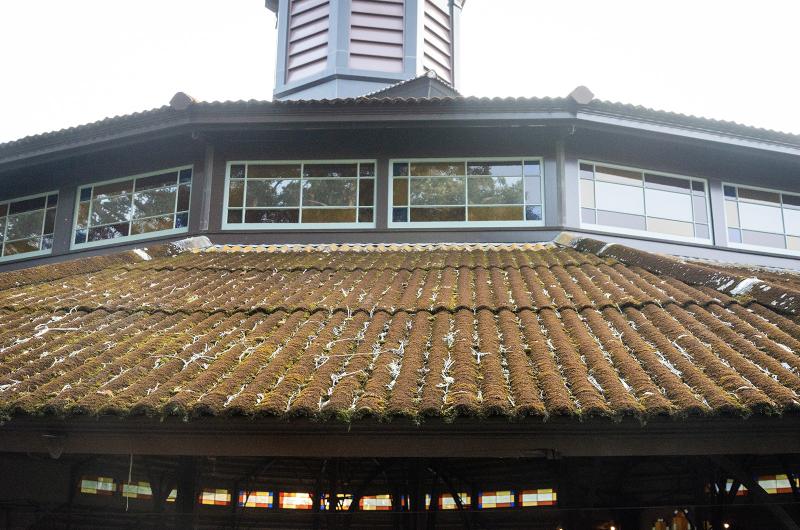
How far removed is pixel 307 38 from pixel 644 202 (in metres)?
9.15

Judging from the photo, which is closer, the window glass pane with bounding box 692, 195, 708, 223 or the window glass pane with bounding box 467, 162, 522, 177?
the window glass pane with bounding box 467, 162, 522, 177

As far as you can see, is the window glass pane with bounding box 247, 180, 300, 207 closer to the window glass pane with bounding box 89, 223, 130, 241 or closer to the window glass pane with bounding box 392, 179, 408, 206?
the window glass pane with bounding box 392, 179, 408, 206

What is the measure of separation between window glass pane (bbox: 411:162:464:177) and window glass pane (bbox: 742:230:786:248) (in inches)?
192

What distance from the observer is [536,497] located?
12.0m

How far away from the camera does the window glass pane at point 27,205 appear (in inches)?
537

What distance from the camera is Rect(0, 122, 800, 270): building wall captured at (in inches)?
454

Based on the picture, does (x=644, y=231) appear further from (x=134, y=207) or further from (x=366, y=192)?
(x=134, y=207)

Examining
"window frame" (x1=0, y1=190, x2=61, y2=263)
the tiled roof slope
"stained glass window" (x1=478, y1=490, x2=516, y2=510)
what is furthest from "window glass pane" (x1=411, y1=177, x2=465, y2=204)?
"window frame" (x1=0, y1=190, x2=61, y2=263)

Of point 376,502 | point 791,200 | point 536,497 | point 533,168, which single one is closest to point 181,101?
point 533,168

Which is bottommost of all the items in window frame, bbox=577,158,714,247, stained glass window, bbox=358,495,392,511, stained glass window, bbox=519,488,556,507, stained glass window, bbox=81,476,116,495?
stained glass window, bbox=358,495,392,511

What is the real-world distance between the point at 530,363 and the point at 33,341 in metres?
4.39

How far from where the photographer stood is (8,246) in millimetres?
14078

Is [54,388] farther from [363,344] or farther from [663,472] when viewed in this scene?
[663,472]

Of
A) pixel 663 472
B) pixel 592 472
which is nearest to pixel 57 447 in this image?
pixel 592 472
